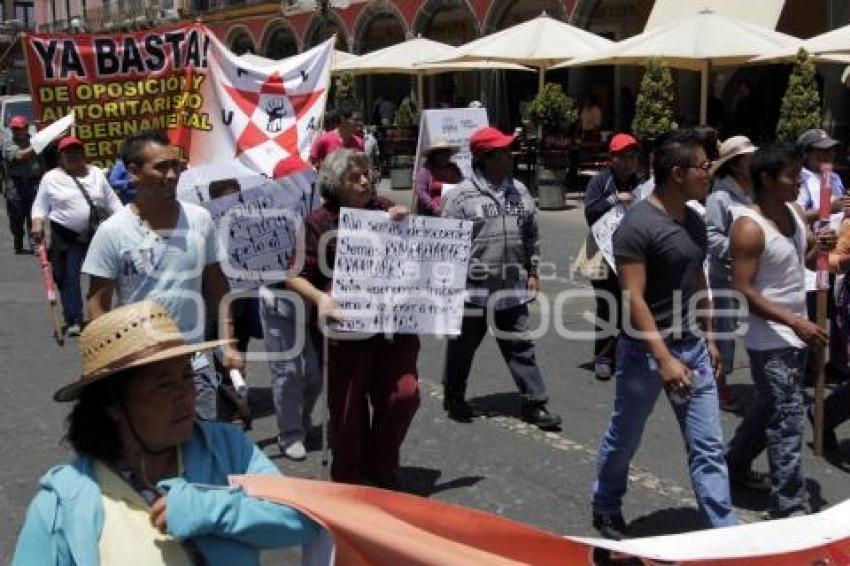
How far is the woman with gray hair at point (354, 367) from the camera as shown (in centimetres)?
489

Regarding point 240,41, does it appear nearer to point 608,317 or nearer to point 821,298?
point 608,317

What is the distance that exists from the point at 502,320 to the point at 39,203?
183 inches

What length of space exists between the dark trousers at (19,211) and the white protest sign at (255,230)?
9702 millimetres

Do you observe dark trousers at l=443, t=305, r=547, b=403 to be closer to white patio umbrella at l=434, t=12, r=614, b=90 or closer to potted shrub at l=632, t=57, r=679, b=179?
potted shrub at l=632, t=57, r=679, b=179

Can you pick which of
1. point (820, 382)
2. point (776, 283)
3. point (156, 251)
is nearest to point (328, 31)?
point (820, 382)

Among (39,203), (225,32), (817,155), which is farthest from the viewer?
(225,32)

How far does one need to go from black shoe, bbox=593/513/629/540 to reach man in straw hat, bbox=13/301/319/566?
264 centimetres

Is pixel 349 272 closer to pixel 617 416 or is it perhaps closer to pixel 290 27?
pixel 617 416

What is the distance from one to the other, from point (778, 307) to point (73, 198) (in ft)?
20.4

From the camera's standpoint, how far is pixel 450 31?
1223 inches

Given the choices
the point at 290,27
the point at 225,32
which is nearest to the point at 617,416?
Answer: the point at 290,27

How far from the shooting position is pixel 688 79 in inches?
889

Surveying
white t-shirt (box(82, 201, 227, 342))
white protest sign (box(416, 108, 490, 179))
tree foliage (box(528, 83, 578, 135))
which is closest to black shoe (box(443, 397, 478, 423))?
white protest sign (box(416, 108, 490, 179))

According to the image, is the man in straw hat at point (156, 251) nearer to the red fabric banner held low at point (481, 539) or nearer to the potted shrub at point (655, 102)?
the red fabric banner held low at point (481, 539)
